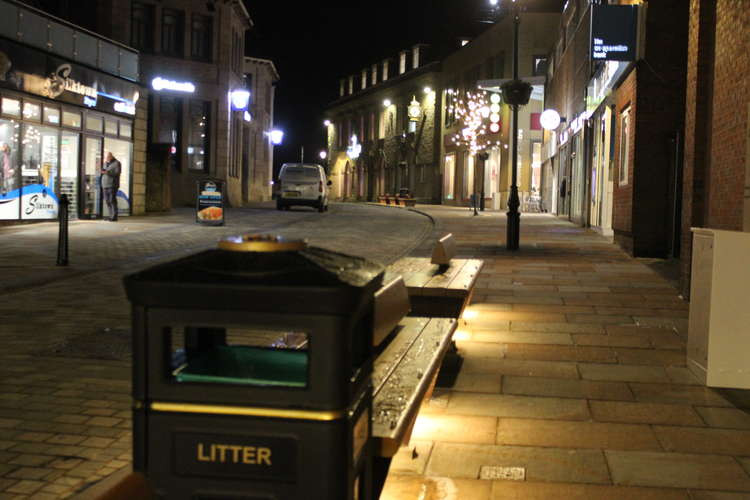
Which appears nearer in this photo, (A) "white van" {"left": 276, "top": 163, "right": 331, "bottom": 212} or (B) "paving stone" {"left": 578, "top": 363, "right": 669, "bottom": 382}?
(B) "paving stone" {"left": 578, "top": 363, "right": 669, "bottom": 382}

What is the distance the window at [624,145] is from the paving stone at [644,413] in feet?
38.6

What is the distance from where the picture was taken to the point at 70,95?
23688mm

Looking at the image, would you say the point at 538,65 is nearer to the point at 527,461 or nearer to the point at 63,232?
the point at 63,232

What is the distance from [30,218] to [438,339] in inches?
763

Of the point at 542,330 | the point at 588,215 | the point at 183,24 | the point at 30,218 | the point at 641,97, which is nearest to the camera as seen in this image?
the point at 542,330

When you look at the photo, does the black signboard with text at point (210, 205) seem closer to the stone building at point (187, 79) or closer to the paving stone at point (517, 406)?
the stone building at point (187, 79)

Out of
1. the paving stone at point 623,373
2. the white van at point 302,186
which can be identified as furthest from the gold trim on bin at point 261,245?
the white van at point 302,186

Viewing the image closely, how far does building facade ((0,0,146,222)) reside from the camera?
21.0 meters

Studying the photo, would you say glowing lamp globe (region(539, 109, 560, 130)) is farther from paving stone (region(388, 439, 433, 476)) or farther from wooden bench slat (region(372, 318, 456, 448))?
paving stone (region(388, 439, 433, 476))

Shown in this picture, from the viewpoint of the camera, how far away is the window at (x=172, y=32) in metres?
37.4

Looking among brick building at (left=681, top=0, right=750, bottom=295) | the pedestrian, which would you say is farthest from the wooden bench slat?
the pedestrian

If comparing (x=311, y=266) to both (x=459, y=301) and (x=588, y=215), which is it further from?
(x=588, y=215)

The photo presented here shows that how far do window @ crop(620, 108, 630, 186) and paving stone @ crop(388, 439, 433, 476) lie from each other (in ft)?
42.8

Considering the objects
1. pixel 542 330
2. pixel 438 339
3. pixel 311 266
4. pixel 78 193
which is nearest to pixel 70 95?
pixel 78 193
